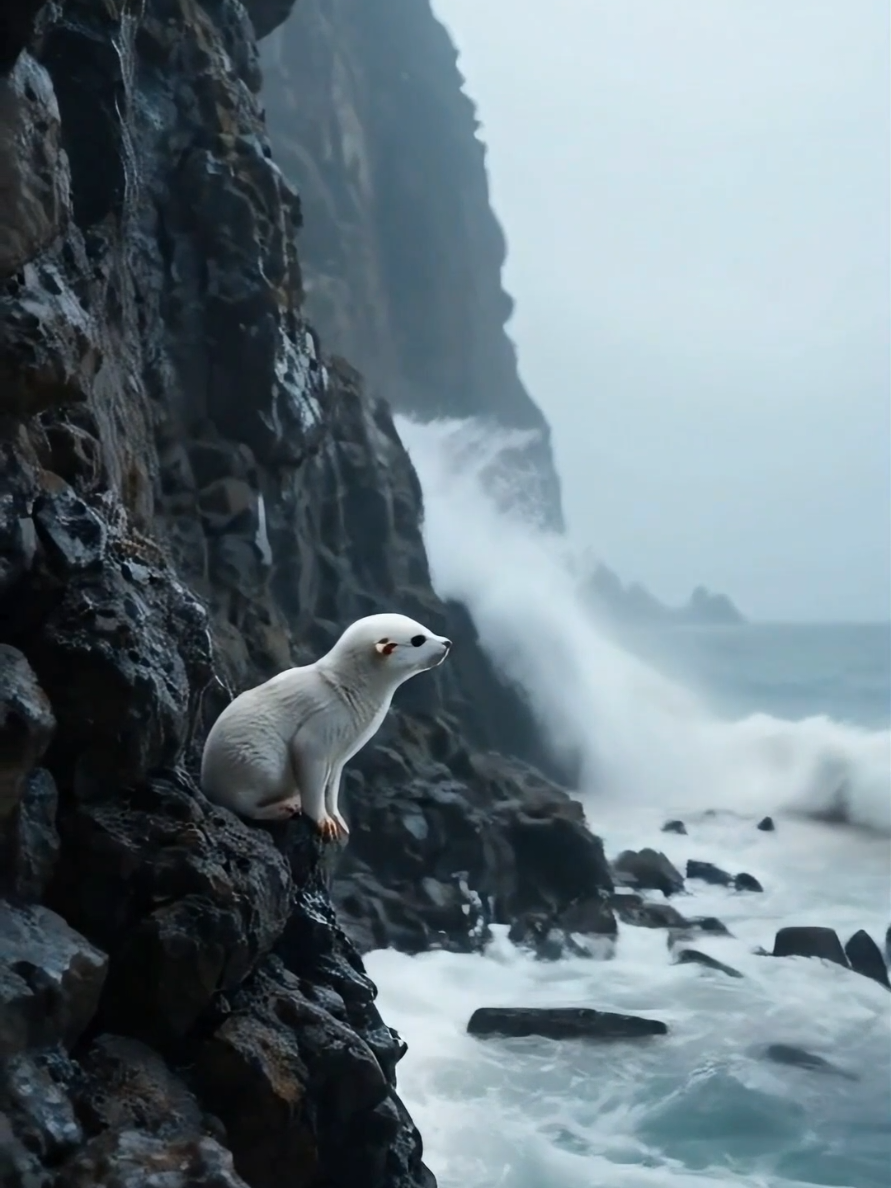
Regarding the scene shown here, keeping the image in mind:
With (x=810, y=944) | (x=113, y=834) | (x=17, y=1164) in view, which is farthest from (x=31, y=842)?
(x=810, y=944)

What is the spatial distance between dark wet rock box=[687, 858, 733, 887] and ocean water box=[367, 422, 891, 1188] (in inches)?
21.3

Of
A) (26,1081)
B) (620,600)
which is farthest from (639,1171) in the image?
(620,600)

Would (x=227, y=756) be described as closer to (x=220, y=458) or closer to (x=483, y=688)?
Answer: (x=220, y=458)

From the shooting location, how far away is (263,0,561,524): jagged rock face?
36625mm

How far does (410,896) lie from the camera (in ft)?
47.8

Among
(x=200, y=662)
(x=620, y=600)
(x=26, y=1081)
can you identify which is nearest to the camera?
(x=26, y=1081)

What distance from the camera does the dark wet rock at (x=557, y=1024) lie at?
1153 cm

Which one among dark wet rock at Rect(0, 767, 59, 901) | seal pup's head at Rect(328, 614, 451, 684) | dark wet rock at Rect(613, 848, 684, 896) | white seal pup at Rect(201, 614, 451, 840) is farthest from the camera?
dark wet rock at Rect(613, 848, 684, 896)

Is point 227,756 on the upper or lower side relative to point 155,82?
lower

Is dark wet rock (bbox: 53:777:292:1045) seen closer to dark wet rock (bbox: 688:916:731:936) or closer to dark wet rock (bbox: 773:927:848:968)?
dark wet rock (bbox: 773:927:848:968)

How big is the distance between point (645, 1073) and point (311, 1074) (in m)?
7.14

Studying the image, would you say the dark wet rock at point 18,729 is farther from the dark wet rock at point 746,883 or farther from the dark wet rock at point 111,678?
the dark wet rock at point 746,883

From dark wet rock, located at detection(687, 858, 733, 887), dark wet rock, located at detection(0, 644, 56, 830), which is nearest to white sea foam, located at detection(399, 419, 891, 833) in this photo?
dark wet rock, located at detection(687, 858, 733, 887)

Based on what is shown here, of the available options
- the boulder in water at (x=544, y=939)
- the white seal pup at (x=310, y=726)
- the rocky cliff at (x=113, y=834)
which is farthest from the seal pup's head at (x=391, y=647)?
the boulder in water at (x=544, y=939)
